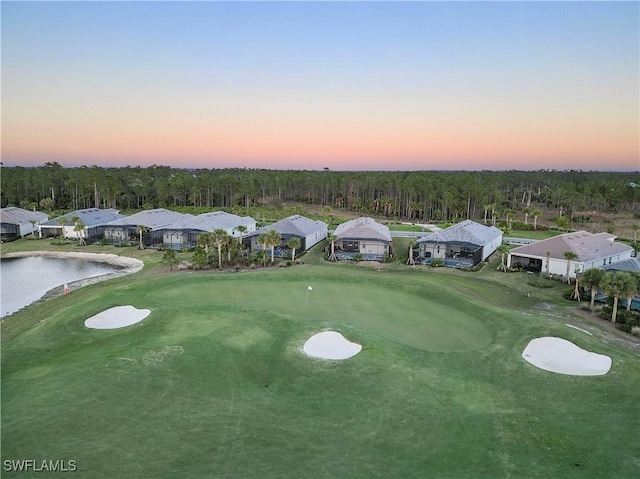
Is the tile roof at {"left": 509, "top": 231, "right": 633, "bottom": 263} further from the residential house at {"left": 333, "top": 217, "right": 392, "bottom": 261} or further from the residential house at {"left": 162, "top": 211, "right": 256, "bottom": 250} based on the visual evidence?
the residential house at {"left": 162, "top": 211, "right": 256, "bottom": 250}

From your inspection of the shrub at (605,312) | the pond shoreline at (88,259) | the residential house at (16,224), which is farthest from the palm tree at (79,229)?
the shrub at (605,312)

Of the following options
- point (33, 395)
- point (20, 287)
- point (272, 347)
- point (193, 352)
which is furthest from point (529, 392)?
point (20, 287)

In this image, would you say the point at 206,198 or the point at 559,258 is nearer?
the point at 559,258

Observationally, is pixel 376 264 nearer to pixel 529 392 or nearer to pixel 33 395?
pixel 529 392

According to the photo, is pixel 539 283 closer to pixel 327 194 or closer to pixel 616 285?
pixel 616 285

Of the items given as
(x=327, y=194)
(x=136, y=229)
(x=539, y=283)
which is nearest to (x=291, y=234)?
(x=136, y=229)

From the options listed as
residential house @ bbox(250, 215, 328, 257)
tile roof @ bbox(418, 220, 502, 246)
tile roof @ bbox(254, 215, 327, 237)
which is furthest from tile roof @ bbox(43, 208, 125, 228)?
tile roof @ bbox(418, 220, 502, 246)

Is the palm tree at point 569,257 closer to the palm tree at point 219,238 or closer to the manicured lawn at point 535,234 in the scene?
the manicured lawn at point 535,234
